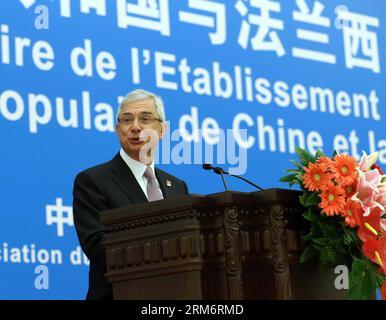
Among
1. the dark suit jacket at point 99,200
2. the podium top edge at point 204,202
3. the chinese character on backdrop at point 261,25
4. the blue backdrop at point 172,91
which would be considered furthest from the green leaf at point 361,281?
the chinese character on backdrop at point 261,25

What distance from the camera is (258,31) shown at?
14.4ft

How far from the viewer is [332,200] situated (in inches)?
85.0

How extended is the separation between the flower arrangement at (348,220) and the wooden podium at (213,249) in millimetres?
41

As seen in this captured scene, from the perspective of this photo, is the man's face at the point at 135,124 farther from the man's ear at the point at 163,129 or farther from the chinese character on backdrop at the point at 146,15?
the chinese character on backdrop at the point at 146,15

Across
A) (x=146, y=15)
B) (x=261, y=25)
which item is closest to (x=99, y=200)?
(x=146, y=15)

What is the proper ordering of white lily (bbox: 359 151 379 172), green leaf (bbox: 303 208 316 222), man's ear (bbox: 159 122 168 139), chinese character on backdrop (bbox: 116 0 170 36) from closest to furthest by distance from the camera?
1. green leaf (bbox: 303 208 316 222)
2. white lily (bbox: 359 151 379 172)
3. man's ear (bbox: 159 122 168 139)
4. chinese character on backdrop (bbox: 116 0 170 36)

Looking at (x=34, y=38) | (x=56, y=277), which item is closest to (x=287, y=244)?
(x=56, y=277)

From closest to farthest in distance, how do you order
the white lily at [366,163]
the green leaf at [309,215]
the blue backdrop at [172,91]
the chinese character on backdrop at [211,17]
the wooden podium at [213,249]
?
the wooden podium at [213,249], the green leaf at [309,215], the white lily at [366,163], the blue backdrop at [172,91], the chinese character on backdrop at [211,17]

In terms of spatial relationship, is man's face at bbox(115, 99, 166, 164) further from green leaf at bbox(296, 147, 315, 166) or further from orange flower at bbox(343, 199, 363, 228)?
orange flower at bbox(343, 199, 363, 228)

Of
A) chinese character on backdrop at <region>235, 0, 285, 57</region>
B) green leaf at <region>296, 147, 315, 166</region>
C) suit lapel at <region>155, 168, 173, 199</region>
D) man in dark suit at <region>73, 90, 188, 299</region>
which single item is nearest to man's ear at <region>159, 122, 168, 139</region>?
man in dark suit at <region>73, 90, 188, 299</region>

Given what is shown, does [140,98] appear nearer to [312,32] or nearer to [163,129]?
[163,129]

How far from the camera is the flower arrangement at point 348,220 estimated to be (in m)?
2.15

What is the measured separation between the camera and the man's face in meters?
2.76
